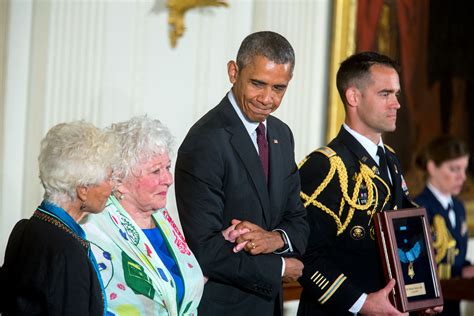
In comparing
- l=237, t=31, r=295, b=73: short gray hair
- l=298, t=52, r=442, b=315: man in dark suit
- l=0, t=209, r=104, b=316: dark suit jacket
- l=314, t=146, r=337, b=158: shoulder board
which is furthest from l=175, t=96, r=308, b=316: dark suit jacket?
l=0, t=209, r=104, b=316: dark suit jacket

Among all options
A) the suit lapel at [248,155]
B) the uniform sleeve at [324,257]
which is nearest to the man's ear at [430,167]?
the uniform sleeve at [324,257]

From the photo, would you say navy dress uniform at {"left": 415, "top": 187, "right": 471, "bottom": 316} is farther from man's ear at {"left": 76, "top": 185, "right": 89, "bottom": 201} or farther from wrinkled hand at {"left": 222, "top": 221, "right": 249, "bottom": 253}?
man's ear at {"left": 76, "top": 185, "right": 89, "bottom": 201}

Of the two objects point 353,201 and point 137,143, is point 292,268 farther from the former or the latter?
point 137,143

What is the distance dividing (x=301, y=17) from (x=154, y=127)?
3755 millimetres

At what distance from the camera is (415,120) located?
8.51m

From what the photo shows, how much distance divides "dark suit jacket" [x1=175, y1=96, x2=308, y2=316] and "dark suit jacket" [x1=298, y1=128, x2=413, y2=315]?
317mm

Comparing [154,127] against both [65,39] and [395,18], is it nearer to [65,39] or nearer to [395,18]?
[65,39]

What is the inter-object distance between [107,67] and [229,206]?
2.13 metres

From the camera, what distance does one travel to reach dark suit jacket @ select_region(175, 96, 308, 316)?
3896 millimetres

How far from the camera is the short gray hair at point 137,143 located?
3719 mm

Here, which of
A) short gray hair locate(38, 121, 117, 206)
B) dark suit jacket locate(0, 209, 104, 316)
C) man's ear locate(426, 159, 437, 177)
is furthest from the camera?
man's ear locate(426, 159, 437, 177)

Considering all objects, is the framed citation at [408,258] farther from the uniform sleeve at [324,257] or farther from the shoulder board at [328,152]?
the shoulder board at [328,152]

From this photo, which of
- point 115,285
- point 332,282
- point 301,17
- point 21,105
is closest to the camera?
point 115,285

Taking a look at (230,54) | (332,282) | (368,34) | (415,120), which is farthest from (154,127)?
(415,120)
